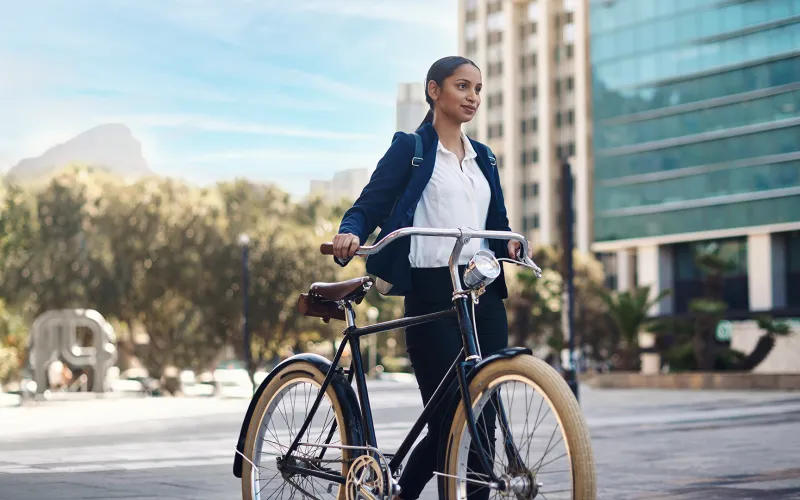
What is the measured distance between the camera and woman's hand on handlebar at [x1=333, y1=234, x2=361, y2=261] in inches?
181

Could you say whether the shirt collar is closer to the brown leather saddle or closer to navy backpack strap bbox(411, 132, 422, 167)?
navy backpack strap bbox(411, 132, 422, 167)

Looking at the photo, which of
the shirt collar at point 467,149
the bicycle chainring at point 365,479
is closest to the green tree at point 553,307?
the shirt collar at point 467,149

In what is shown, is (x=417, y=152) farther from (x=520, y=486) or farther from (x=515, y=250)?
(x=520, y=486)

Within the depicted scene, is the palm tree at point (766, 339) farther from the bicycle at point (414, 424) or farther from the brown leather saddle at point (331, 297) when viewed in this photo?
the brown leather saddle at point (331, 297)

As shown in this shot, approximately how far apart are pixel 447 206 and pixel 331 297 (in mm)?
569

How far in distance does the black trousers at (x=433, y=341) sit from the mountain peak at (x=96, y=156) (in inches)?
1429

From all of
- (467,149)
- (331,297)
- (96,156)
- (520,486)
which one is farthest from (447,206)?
(96,156)

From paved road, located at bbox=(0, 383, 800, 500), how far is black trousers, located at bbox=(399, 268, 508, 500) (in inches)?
113

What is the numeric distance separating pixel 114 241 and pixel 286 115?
71.0 feet

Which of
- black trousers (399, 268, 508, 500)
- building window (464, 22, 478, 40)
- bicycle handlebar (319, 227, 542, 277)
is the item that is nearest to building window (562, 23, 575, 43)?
building window (464, 22, 478, 40)

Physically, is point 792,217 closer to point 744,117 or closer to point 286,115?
point 744,117

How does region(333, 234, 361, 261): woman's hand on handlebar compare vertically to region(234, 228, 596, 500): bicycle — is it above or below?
above

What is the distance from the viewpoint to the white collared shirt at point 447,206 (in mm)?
4938

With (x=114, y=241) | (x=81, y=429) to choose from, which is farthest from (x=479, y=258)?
(x=114, y=241)
